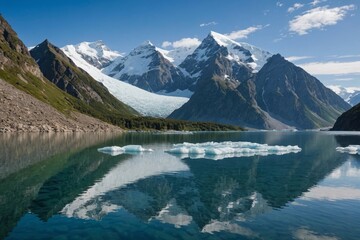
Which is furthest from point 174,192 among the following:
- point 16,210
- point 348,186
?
point 348,186

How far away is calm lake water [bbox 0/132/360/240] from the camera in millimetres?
27688

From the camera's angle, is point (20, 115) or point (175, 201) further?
point (20, 115)

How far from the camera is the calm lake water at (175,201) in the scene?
27.7m

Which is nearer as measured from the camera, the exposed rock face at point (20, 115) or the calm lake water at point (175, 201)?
the calm lake water at point (175, 201)

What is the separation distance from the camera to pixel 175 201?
37.7m

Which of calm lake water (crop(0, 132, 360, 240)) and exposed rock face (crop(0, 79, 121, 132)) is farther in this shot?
exposed rock face (crop(0, 79, 121, 132))

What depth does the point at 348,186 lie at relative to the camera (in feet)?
158

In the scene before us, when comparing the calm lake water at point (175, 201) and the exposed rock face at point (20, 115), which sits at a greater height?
the exposed rock face at point (20, 115)

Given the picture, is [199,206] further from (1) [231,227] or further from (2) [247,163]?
(2) [247,163]

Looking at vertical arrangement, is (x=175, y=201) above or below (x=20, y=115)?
below

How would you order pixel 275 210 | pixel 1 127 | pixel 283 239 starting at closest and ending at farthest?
pixel 283 239 < pixel 275 210 < pixel 1 127

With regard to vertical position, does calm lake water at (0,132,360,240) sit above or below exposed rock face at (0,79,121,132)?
below

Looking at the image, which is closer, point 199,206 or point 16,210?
point 16,210

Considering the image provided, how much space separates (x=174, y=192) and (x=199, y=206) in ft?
22.4
